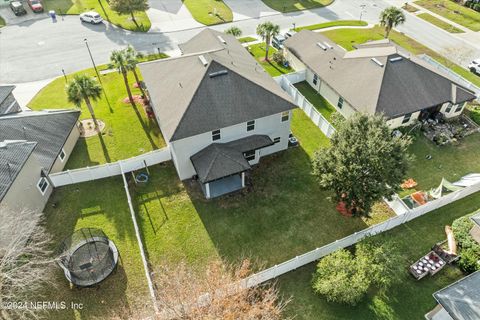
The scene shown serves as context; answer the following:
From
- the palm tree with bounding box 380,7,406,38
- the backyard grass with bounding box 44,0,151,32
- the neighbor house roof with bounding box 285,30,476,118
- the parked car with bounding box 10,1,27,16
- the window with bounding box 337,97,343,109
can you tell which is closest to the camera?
the neighbor house roof with bounding box 285,30,476,118

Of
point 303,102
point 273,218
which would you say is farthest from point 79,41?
point 273,218

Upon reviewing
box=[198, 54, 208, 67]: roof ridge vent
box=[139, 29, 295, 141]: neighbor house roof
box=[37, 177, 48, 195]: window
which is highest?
box=[198, 54, 208, 67]: roof ridge vent

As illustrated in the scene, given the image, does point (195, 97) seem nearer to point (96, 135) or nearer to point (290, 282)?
point (96, 135)

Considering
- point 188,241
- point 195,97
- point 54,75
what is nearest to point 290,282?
point 188,241

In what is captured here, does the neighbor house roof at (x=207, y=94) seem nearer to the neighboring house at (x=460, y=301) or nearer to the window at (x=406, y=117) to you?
the window at (x=406, y=117)

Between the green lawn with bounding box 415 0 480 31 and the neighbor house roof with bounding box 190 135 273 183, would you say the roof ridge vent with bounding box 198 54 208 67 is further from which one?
the green lawn with bounding box 415 0 480 31

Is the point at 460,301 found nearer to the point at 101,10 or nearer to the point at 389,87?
the point at 389,87

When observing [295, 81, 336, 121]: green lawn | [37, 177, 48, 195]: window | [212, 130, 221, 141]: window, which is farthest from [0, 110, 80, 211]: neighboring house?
[295, 81, 336, 121]: green lawn
